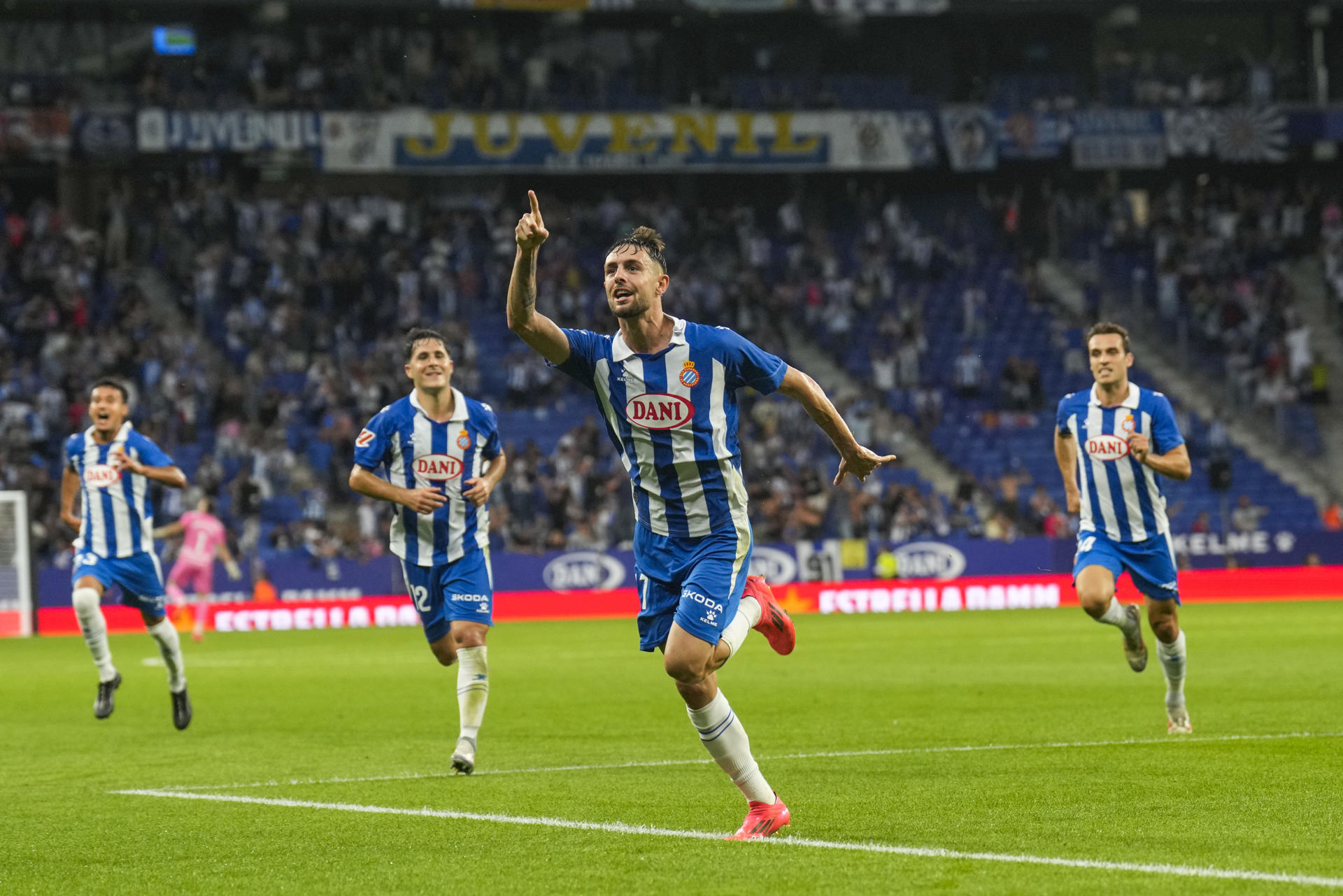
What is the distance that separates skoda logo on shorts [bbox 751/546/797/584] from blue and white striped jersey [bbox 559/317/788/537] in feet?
85.6

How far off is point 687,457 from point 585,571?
26.4 meters

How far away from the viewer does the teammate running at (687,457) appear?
8.12 metres

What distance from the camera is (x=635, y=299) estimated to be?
8.08 metres

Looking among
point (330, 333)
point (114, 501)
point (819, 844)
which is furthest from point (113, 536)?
point (330, 333)

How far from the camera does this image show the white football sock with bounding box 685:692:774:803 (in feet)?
26.8

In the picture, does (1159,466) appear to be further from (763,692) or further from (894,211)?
(894,211)

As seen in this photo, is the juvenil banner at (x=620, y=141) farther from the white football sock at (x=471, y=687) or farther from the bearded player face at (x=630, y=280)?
the bearded player face at (x=630, y=280)

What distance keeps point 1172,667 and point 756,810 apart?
5.26m

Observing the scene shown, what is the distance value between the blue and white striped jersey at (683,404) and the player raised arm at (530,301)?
169 mm

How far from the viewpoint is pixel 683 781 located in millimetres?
10328

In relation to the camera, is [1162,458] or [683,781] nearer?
[683,781]

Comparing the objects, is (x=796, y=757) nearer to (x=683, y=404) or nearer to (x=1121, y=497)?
(x=1121, y=497)

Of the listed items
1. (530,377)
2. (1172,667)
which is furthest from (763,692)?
(530,377)

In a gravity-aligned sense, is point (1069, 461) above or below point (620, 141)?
below
